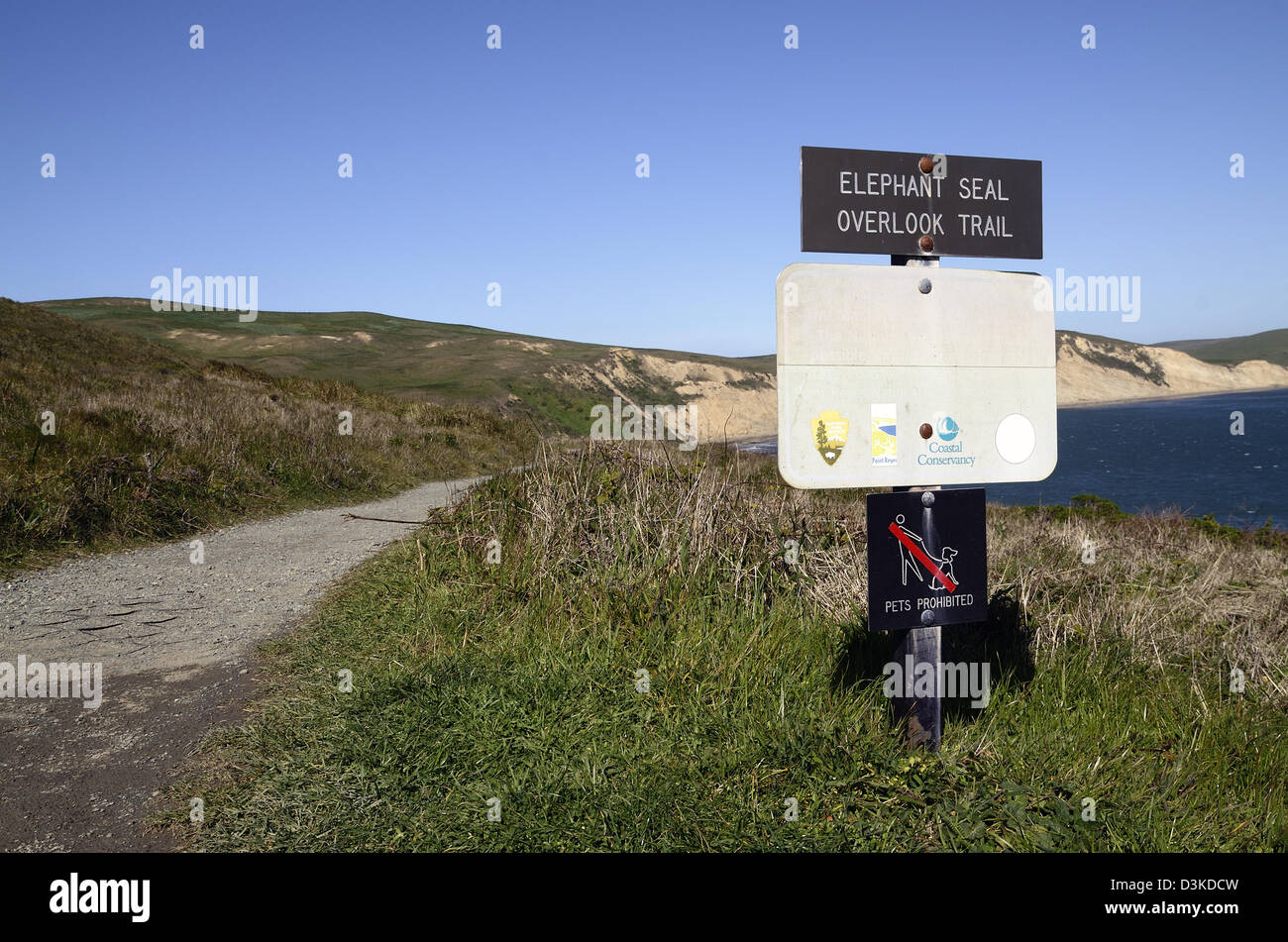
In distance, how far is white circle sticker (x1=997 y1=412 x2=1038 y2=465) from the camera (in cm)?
307

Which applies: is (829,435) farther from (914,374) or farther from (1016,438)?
(1016,438)

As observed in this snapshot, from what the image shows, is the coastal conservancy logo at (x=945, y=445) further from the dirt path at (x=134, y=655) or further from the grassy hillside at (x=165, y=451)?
the grassy hillside at (x=165, y=451)

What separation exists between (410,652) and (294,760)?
1.12 metres

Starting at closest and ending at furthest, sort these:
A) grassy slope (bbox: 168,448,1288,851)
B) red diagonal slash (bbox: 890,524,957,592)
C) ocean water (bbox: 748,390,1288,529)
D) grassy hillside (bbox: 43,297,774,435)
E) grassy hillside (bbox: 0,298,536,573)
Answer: grassy slope (bbox: 168,448,1288,851) < red diagonal slash (bbox: 890,524,957,592) < grassy hillside (bbox: 0,298,536,573) < ocean water (bbox: 748,390,1288,529) < grassy hillside (bbox: 43,297,774,435)

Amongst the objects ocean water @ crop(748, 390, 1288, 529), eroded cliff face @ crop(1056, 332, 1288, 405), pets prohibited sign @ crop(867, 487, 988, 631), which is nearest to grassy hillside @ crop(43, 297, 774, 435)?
ocean water @ crop(748, 390, 1288, 529)

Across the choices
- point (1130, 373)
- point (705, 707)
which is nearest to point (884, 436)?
point (705, 707)

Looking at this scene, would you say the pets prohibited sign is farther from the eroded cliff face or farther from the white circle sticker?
the eroded cliff face

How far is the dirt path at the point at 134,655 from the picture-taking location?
10.0 feet

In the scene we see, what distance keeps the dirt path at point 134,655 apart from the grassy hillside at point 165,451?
2.18 feet

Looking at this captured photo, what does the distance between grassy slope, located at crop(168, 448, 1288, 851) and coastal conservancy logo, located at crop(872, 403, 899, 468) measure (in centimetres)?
109

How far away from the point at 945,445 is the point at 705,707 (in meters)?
1.49

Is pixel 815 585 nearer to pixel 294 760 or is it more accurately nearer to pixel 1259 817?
pixel 1259 817

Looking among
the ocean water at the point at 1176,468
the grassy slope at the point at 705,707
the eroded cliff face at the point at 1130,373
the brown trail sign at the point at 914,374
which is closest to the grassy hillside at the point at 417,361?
the ocean water at the point at 1176,468
